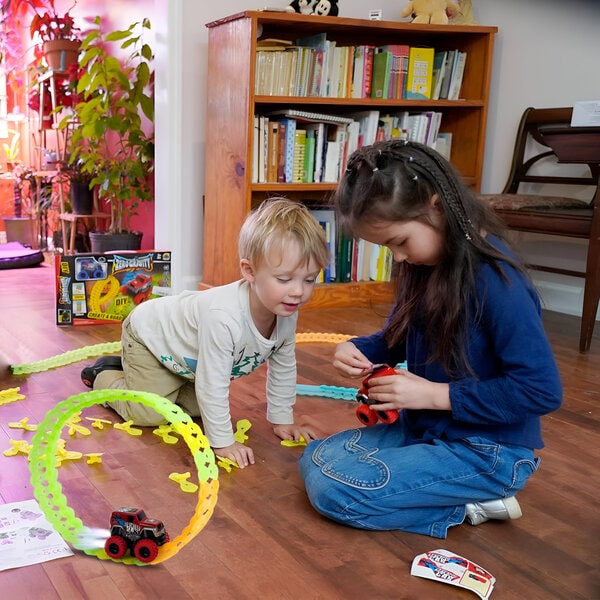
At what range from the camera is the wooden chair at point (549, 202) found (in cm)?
238

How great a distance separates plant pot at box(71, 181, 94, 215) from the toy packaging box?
1.39m

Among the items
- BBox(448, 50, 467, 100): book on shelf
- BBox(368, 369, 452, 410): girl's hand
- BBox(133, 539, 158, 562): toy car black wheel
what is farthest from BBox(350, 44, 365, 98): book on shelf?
BBox(133, 539, 158, 562): toy car black wheel

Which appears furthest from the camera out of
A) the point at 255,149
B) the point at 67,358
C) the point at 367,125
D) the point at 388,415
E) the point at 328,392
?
the point at 367,125

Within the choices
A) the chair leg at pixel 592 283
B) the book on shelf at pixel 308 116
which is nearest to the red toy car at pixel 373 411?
the chair leg at pixel 592 283

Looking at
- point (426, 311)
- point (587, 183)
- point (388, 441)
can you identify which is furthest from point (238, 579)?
point (587, 183)

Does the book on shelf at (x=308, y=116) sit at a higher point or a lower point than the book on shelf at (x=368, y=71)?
lower

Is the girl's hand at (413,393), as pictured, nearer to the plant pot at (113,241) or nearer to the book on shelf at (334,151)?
the book on shelf at (334,151)

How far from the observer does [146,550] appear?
1062 millimetres

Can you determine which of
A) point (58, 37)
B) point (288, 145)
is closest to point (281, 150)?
point (288, 145)

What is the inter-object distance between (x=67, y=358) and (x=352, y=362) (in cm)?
107

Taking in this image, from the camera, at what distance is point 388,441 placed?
4.43ft

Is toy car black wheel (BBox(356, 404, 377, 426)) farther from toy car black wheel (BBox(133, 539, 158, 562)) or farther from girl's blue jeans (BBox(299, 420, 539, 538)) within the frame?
toy car black wheel (BBox(133, 539, 158, 562))

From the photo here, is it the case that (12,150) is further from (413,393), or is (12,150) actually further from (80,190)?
(413,393)

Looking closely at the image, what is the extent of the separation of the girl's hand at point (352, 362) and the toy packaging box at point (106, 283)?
1.47 meters
